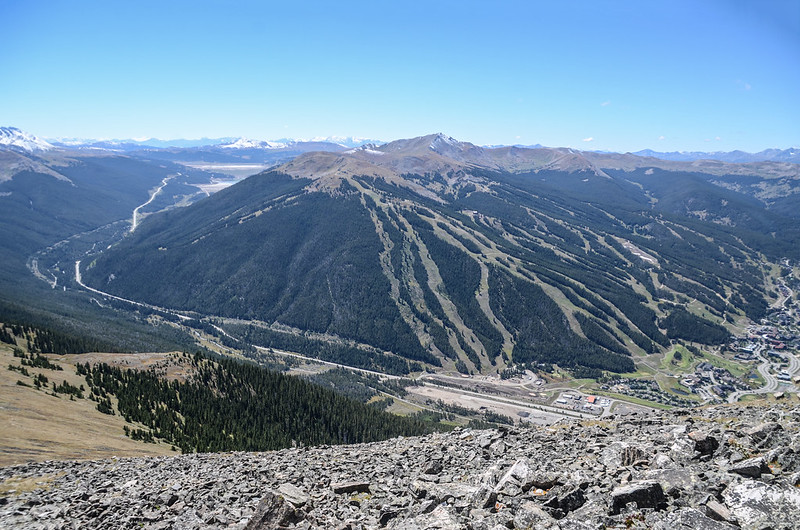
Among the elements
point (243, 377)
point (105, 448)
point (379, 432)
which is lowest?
point (379, 432)

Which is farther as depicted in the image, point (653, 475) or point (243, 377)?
point (243, 377)

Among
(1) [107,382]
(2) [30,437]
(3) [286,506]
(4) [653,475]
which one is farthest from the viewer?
(1) [107,382]

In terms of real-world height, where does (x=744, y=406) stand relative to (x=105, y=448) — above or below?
above

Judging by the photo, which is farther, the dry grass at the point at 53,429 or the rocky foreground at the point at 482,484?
the dry grass at the point at 53,429

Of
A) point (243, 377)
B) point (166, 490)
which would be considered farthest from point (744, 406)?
point (243, 377)

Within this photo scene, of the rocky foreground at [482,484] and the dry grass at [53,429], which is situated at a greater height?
the rocky foreground at [482,484]

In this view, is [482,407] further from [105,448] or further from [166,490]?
[166,490]
